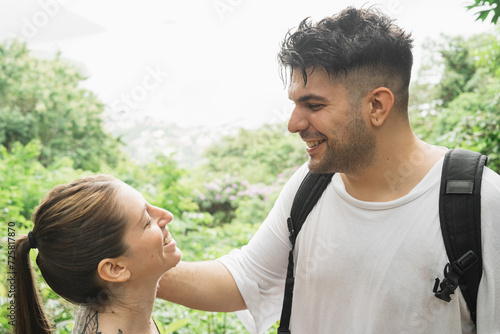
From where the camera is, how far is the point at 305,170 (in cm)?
200

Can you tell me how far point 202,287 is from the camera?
1964 millimetres

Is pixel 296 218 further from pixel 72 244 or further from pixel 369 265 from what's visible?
pixel 72 244

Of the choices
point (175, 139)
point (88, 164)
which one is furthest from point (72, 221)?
point (175, 139)

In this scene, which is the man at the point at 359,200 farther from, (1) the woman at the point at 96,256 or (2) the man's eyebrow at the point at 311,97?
(1) the woman at the point at 96,256

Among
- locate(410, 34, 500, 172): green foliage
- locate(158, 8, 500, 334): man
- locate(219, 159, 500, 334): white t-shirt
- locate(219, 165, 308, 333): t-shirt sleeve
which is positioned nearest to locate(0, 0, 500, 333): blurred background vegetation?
locate(410, 34, 500, 172): green foliage

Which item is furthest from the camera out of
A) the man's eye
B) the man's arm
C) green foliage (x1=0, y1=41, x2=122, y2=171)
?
green foliage (x1=0, y1=41, x2=122, y2=171)

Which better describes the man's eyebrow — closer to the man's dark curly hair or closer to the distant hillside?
the man's dark curly hair

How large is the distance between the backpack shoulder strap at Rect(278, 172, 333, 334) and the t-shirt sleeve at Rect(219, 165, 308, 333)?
5cm

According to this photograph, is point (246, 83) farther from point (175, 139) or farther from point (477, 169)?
point (477, 169)

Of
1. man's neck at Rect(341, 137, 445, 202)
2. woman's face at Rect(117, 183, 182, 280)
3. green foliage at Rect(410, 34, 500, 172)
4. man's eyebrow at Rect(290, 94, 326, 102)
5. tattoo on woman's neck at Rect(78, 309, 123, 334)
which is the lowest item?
tattoo on woman's neck at Rect(78, 309, 123, 334)

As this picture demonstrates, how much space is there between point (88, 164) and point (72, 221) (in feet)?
26.6

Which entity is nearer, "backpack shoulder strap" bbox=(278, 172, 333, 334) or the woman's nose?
the woman's nose

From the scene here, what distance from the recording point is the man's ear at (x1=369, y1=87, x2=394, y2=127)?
1791mm

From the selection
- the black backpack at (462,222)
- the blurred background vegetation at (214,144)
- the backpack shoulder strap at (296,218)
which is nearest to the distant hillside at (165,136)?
the blurred background vegetation at (214,144)
